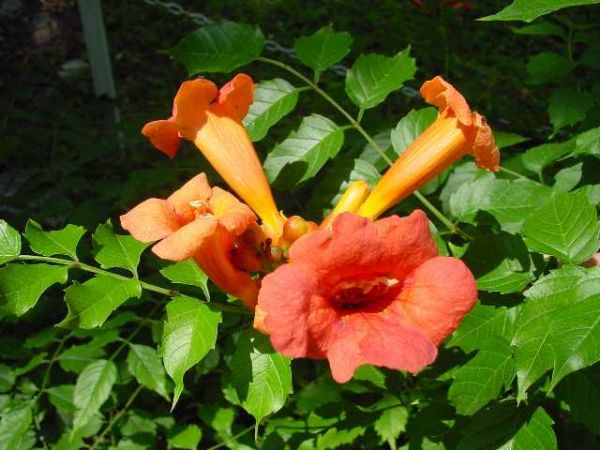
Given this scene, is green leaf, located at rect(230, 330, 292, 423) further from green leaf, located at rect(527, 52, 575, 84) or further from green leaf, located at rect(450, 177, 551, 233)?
green leaf, located at rect(527, 52, 575, 84)

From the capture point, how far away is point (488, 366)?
1741 mm

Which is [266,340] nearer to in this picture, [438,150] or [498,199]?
[438,150]

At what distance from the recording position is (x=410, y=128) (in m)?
2.18

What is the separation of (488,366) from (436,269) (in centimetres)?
51

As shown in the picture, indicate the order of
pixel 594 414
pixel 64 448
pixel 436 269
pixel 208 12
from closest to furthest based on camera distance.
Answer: pixel 436 269, pixel 594 414, pixel 64 448, pixel 208 12

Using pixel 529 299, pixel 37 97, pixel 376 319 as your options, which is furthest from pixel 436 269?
pixel 37 97

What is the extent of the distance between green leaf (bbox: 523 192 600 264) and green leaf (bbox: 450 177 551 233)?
236 mm

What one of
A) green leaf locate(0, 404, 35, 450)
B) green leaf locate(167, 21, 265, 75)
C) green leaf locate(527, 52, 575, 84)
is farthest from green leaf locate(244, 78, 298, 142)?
green leaf locate(0, 404, 35, 450)

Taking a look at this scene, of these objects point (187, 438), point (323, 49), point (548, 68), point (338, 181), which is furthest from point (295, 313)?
point (548, 68)

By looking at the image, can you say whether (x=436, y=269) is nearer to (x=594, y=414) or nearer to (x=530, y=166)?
(x=594, y=414)

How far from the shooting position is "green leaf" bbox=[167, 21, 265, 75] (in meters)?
2.19

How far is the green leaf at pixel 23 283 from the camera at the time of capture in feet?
5.40

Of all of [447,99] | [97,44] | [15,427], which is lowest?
[15,427]

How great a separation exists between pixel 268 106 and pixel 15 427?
5.49ft
